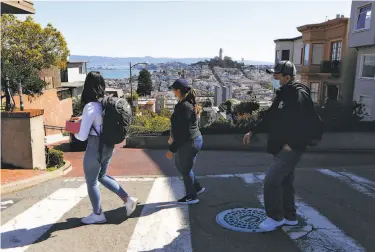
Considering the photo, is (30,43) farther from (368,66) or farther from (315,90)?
(368,66)

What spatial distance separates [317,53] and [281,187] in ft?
81.9

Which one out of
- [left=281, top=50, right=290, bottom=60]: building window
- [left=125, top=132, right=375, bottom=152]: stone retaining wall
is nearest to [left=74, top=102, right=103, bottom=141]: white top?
[left=125, top=132, right=375, bottom=152]: stone retaining wall

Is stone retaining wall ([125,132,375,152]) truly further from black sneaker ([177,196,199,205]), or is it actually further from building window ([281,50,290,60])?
building window ([281,50,290,60])

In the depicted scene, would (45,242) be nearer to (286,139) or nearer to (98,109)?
(98,109)

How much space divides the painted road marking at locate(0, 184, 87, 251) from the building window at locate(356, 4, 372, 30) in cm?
1864

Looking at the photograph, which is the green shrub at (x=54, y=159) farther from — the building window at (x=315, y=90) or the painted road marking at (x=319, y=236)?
the building window at (x=315, y=90)

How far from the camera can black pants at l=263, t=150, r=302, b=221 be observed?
365 centimetres

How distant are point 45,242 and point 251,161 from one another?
285 inches

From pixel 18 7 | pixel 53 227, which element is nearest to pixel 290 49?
pixel 18 7

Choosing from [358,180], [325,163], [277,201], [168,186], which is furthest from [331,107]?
[277,201]

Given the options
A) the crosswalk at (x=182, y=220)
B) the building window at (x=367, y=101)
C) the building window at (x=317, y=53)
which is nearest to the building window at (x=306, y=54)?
the building window at (x=317, y=53)

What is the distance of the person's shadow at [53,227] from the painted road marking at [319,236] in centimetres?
172

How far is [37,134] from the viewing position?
7.30 meters

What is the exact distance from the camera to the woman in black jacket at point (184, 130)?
174 inches
